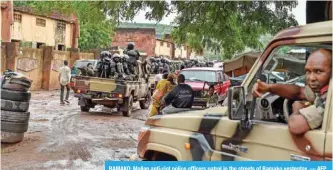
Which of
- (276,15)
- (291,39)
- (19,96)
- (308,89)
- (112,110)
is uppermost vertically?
(276,15)

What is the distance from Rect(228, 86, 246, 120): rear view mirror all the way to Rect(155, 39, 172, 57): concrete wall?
45889 millimetres

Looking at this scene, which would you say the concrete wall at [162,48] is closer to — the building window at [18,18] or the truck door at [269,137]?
the building window at [18,18]

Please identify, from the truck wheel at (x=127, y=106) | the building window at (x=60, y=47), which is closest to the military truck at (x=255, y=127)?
the truck wheel at (x=127, y=106)

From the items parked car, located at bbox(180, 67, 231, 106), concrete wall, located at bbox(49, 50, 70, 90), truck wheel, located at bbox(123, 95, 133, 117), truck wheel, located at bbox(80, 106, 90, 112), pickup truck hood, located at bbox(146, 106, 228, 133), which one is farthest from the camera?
concrete wall, located at bbox(49, 50, 70, 90)

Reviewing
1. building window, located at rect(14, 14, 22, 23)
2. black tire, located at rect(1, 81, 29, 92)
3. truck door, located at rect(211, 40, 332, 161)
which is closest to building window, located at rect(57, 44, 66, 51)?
building window, located at rect(14, 14, 22, 23)

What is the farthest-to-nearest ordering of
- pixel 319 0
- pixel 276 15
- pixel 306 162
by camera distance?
pixel 276 15 → pixel 319 0 → pixel 306 162

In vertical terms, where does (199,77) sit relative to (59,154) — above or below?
above

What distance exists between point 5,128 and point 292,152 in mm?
6891

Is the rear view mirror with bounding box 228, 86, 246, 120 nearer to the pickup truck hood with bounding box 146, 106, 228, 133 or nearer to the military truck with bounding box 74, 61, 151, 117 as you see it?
the pickup truck hood with bounding box 146, 106, 228, 133

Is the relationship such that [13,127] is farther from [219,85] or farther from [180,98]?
[219,85]

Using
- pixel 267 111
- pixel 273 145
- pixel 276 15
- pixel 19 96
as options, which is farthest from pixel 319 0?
pixel 19 96

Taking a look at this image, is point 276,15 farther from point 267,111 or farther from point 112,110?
point 112,110

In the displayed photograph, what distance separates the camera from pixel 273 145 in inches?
100

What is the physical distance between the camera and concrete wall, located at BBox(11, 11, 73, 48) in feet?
88.3
